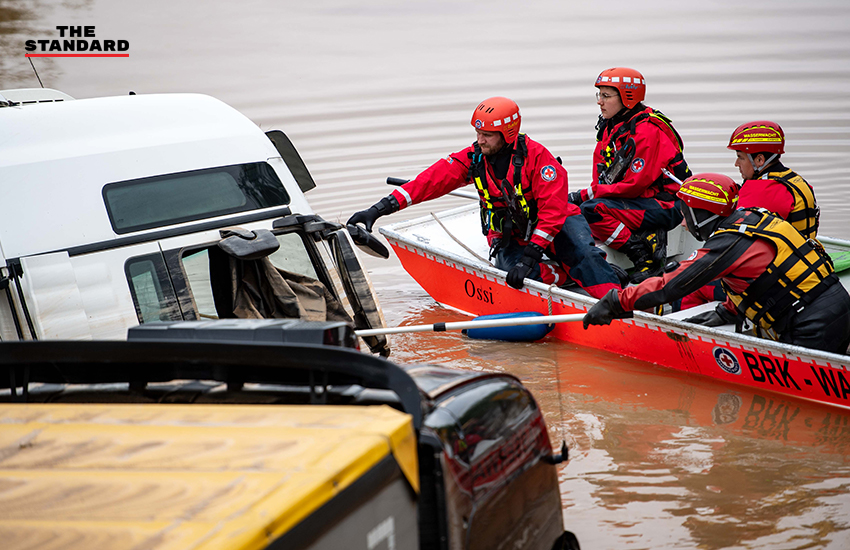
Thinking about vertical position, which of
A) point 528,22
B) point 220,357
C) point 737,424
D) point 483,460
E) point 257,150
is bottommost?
point 737,424

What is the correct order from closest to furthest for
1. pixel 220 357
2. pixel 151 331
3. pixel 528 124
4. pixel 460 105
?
pixel 220 357 < pixel 151 331 < pixel 528 124 < pixel 460 105

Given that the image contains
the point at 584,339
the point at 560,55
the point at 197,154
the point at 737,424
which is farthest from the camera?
the point at 560,55

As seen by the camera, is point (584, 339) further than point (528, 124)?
No

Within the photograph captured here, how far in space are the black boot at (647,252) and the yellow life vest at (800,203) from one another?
1434 mm

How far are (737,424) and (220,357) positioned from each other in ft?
13.8

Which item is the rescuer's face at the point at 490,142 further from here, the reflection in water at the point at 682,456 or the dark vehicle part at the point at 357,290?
the dark vehicle part at the point at 357,290

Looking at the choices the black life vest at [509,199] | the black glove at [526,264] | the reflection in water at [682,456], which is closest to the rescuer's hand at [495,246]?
the black life vest at [509,199]

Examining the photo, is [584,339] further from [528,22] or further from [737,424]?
[528,22]

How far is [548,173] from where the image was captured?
7.09 m

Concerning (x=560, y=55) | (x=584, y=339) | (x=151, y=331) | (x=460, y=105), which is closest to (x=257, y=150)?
(x=151, y=331)

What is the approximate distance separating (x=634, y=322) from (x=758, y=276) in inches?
54.5

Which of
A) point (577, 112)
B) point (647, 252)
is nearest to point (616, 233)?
point (647, 252)

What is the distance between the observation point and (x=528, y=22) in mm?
23250

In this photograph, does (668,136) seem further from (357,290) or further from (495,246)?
(357,290)
